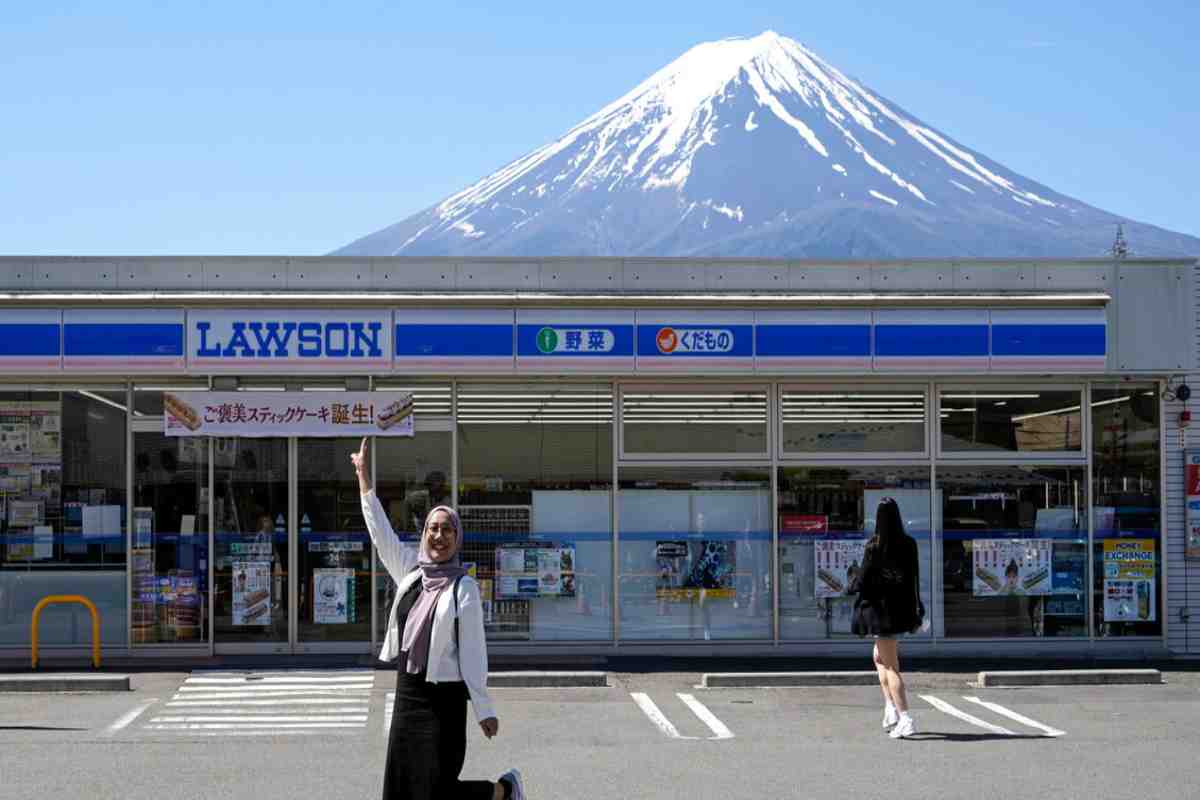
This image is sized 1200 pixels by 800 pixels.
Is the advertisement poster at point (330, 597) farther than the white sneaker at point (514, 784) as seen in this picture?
Yes

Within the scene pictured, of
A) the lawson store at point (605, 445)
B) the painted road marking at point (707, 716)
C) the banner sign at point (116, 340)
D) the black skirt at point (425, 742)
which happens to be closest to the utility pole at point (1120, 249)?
the lawson store at point (605, 445)

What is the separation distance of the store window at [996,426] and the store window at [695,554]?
80.9 inches

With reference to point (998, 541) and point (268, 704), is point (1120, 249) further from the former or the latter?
point (268, 704)

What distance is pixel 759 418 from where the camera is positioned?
56.9 ft

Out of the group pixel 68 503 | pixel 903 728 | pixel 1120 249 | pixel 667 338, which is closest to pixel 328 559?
pixel 68 503

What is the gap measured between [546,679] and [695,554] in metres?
3.00

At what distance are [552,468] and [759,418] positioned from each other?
2.25 meters

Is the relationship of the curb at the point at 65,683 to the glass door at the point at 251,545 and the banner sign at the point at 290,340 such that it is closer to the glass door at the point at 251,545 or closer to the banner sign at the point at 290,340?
the glass door at the point at 251,545

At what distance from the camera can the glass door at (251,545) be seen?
16828 mm

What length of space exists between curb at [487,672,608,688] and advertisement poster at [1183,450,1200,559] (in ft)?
22.1

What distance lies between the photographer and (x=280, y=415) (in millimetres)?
16781

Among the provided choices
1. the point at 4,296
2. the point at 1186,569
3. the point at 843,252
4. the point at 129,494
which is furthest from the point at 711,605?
the point at 843,252

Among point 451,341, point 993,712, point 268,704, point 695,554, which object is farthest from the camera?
point 695,554

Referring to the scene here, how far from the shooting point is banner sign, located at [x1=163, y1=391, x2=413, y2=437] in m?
16.7
